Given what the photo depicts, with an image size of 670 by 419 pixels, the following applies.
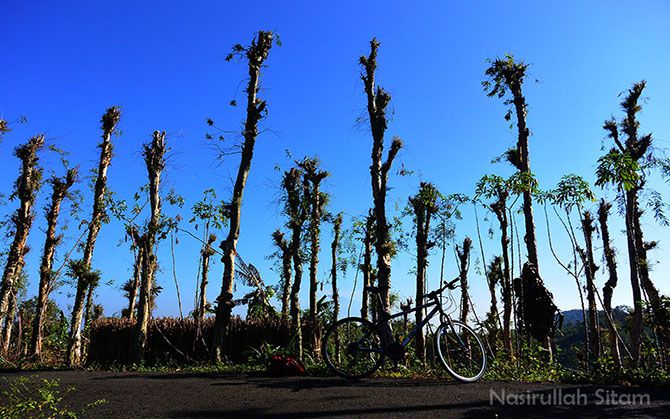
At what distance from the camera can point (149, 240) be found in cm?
1209

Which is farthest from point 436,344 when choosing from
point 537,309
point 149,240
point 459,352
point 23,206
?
point 23,206

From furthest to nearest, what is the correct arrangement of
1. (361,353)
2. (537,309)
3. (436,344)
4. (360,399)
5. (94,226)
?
(94,226) < (537,309) < (361,353) < (436,344) < (360,399)

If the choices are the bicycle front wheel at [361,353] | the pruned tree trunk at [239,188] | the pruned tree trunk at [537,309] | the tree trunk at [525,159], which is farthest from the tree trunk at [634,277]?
the pruned tree trunk at [239,188]

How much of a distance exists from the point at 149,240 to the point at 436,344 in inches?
351

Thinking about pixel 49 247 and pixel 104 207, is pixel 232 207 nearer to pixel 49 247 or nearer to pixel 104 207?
pixel 104 207

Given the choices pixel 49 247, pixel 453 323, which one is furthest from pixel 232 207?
pixel 49 247

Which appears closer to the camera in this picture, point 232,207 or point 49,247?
point 232,207

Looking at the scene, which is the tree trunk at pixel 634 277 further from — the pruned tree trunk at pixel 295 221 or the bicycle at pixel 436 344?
the pruned tree trunk at pixel 295 221

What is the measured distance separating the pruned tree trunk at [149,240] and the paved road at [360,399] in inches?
206

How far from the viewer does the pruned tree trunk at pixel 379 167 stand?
10375 mm

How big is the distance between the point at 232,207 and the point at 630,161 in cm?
928

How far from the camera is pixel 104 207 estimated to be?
13.4m

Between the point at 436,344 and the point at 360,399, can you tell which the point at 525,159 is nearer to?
the point at 436,344

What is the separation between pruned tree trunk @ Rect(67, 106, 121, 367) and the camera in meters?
13.1
